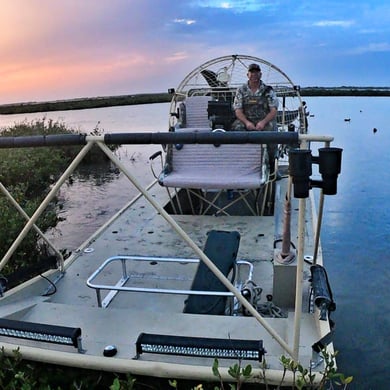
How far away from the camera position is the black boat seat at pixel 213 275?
288cm

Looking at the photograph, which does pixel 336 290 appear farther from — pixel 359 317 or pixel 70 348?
pixel 70 348

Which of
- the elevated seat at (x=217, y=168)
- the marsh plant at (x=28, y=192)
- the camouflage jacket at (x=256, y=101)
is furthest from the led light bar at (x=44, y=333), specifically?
the camouflage jacket at (x=256, y=101)

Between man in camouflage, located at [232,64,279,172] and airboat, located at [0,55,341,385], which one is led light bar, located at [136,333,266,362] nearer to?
airboat, located at [0,55,341,385]

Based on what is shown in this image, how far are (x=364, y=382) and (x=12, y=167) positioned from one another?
8.52 m

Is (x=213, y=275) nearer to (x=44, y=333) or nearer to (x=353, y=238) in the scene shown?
(x=44, y=333)

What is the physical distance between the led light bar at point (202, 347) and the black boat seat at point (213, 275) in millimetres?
720

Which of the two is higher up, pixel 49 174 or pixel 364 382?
pixel 49 174

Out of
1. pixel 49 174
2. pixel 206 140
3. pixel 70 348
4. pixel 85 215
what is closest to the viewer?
pixel 206 140

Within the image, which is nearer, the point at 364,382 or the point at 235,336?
the point at 235,336

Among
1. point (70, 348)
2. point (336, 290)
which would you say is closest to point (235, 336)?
point (70, 348)

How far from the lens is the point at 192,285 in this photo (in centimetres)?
310

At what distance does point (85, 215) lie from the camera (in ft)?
25.0

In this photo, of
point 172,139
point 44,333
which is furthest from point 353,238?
point 44,333

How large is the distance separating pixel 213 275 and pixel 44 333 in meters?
1.31
